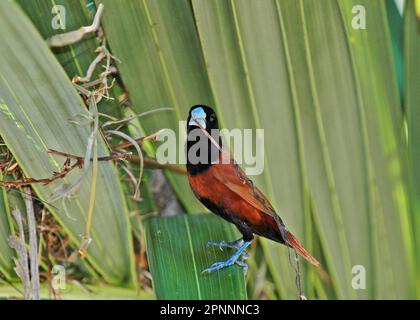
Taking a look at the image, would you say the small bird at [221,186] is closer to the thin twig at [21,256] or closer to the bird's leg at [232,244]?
the bird's leg at [232,244]

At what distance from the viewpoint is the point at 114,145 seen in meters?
1.19

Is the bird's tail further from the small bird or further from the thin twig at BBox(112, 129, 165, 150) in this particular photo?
the thin twig at BBox(112, 129, 165, 150)

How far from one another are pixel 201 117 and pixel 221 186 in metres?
0.12

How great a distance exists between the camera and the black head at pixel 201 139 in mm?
1151

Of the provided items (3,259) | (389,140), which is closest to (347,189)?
(389,140)

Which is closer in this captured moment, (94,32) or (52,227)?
(94,32)

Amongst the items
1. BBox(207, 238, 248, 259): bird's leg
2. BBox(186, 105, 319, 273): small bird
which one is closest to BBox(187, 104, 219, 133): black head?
BBox(186, 105, 319, 273): small bird

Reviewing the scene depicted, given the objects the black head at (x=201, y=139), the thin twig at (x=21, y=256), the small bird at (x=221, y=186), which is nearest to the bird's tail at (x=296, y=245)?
the small bird at (x=221, y=186)

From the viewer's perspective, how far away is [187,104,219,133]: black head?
45.3 inches

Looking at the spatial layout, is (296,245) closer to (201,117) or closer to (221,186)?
(221,186)

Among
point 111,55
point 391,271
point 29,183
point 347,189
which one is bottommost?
point 391,271

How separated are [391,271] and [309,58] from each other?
42 centimetres

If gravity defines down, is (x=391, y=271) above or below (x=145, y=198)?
below

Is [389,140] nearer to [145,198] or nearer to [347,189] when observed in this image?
[347,189]
